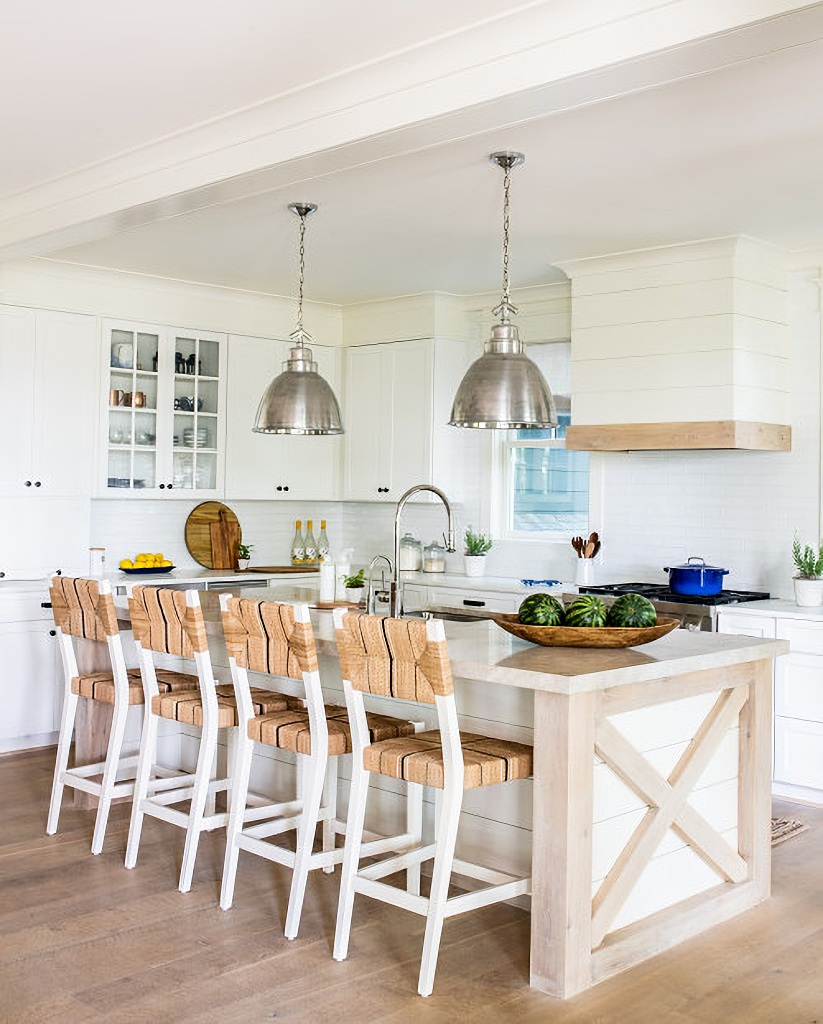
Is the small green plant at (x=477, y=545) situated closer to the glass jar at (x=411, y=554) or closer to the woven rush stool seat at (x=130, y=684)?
the glass jar at (x=411, y=554)

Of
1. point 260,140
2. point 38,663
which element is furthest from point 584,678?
point 38,663

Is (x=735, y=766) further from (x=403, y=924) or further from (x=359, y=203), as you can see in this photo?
(x=359, y=203)

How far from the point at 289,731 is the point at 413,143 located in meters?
1.92

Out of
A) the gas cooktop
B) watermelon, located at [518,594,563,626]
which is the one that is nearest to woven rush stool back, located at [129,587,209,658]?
watermelon, located at [518,594,563,626]

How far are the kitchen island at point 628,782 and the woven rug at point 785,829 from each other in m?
0.72

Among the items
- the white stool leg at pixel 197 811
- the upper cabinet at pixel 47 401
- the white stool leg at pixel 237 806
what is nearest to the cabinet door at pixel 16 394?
the upper cabinet at pixel 47 401

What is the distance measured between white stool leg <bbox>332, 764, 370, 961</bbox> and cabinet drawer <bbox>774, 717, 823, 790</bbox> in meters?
2.61

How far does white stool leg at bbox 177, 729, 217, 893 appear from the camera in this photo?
3932mm

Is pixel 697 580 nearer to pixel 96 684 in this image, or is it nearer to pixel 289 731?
pixel 289 731

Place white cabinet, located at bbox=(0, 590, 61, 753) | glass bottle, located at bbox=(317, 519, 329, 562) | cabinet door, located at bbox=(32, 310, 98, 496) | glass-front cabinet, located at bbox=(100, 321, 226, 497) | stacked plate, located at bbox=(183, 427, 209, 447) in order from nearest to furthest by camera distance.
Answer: white cabinet, located at bbox=(0, 590, 61, 753), cabinet door, located at bbox=(32, 310, 98, 496), glass-front cabinet, located at bbox=(100, 321, 226, 497), stacked plate, located at bbox=(183, 427, 209, 447), glass bottle, located at bbox=(317, 519, 329, 562)

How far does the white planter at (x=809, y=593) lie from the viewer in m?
5.47

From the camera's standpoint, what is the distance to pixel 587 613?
12.0 ft

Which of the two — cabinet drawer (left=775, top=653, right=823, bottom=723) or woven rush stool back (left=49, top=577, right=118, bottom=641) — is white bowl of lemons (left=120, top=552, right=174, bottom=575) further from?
cabinet drawer (left=775, top=653, right=823, bottom=723)

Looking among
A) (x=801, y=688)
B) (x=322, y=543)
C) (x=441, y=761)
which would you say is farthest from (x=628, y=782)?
(x=322, y=543)
